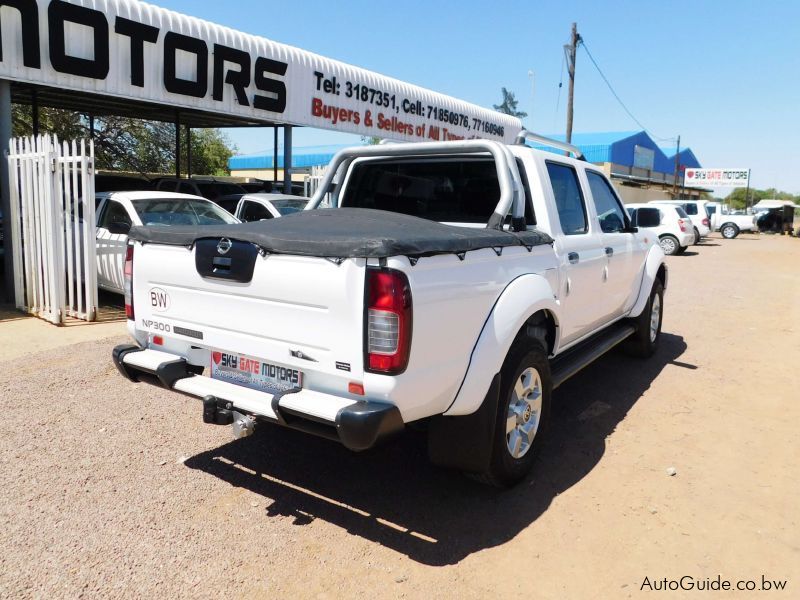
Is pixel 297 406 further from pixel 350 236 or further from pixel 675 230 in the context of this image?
pixel 675 230

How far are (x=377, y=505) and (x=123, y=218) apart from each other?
7.17 meters

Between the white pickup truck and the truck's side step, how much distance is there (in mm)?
33

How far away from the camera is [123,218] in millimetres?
9016

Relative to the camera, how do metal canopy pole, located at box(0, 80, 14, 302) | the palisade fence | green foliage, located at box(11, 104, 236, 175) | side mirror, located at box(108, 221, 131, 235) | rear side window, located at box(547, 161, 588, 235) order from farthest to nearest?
green foliage, located at box(11, 104, 236, 175)
metal canopy pole, located at box(0, 80, 14, 302)
side mirror, located at box(108, 221, 131, 235)
the palisade fence
rear side window, located at box(547, 161, 588, 235)

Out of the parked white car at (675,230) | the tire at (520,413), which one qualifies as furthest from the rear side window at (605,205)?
the parked white car at (675,230)

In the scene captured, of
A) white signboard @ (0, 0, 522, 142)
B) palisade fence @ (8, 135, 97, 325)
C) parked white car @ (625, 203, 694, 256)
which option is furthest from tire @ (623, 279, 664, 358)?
parked white car @ (625, 203, 694, 256)

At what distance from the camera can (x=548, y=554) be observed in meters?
3.05

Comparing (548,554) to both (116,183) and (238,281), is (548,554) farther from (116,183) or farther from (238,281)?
(116,183)

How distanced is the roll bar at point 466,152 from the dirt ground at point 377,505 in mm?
1698

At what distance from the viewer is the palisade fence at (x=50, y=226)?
25.3 ft

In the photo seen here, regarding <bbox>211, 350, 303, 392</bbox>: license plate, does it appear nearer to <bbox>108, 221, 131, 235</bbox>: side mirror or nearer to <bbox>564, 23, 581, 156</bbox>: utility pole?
<bbox>108, 221, 131, 235</bbox>: side mirror

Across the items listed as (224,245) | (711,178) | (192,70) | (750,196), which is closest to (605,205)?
(224,245)

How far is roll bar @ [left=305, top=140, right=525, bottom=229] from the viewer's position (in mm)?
3744

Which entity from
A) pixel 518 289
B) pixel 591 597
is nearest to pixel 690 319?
pixel 518 289
